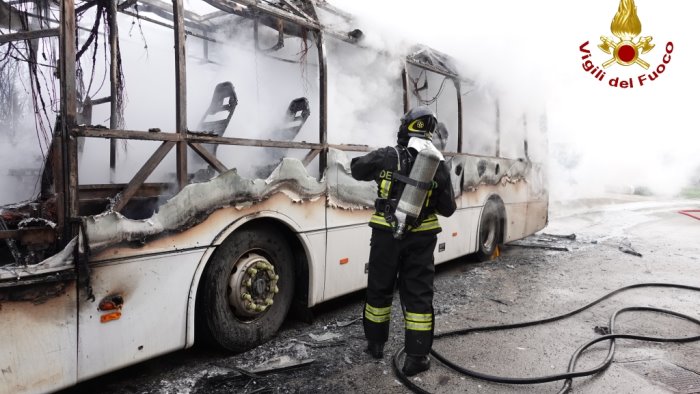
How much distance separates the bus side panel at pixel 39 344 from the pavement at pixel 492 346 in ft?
2.17

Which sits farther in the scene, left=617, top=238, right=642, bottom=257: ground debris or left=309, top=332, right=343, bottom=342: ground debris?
left=617, top=238, right=642, bottom=257: ground debris

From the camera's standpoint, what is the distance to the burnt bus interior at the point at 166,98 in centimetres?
260

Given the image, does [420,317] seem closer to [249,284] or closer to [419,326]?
[419,326]

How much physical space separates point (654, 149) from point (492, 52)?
23.7 metres

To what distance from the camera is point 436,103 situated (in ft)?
21.0

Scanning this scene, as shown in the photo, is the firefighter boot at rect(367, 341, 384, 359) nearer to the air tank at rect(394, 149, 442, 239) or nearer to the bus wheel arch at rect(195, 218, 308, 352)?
the bus wheel arch at rect(195, 218, 308, 352)

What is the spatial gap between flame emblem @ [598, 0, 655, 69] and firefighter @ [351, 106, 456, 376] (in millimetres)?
8199

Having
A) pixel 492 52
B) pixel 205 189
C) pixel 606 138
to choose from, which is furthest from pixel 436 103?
pixel 606 138

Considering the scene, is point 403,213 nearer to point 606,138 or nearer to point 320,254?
point 320,254

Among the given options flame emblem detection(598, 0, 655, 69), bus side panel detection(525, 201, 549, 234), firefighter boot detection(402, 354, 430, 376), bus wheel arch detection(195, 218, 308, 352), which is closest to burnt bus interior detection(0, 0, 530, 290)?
bus wheel arch detection(195, 218, 308, 352)

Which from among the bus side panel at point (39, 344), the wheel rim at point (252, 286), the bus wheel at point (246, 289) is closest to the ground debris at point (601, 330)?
the bus wheel at point (246, 289)

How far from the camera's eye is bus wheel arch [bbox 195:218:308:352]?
3279 mm

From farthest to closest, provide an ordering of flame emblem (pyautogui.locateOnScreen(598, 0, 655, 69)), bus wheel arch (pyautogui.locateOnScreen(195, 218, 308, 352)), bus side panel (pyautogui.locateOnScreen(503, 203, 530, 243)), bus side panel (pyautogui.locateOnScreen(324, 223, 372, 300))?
flame emblem (pyautogui.locateOnScreen(598, 0, 655, 69)), bus side panel (pyautogui.locateOnScreen(503, 203, 530, 243)), bus side panel (pyautogui.locateOnScreen(324, 223, 372, 300)), bus wheel arch (pyautogui.locateOnScreen(195, 218, 308, 352))

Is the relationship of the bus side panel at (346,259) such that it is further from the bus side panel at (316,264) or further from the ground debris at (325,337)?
the ground debris at (325,337)
